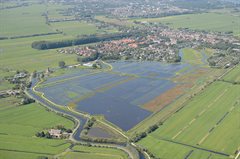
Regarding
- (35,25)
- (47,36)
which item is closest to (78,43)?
(47,36)

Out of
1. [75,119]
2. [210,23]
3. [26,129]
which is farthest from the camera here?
[210,23]

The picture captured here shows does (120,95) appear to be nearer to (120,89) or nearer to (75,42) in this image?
(120,89)

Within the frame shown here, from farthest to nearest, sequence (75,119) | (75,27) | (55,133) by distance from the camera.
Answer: (75,27), (75,119), (55,133)

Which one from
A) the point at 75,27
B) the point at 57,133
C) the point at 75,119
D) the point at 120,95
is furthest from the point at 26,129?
the point at 75,27

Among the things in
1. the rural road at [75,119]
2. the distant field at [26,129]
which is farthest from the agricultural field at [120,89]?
the distant field at [26,129]

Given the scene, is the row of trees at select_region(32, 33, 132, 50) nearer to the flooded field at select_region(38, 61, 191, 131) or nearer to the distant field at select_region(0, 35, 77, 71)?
the distant field at select_region(0, 35, 77, 71)

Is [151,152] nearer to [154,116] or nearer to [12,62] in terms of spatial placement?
[154,116]
